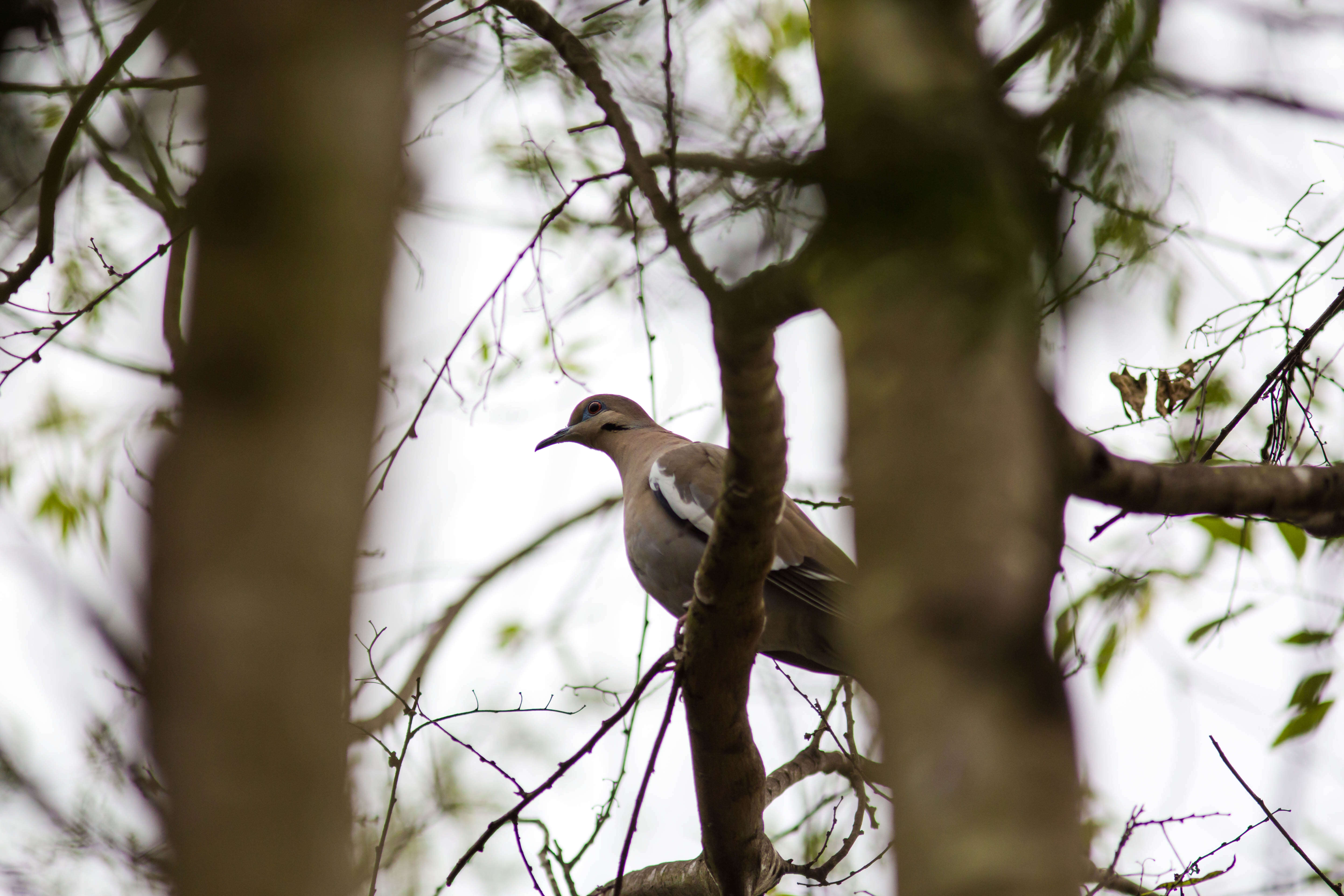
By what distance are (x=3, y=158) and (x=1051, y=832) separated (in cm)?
222

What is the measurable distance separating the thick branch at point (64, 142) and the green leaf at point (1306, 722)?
329 centimetres

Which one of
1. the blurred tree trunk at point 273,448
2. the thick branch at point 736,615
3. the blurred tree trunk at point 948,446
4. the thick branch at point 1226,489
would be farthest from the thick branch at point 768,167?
the thick branch at point 1226,489

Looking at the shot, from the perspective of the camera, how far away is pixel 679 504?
167 inches

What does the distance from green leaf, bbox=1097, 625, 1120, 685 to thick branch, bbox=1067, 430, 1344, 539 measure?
1.64 metres

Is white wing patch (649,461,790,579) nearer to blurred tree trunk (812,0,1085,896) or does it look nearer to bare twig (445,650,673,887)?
bare twig (445,650,673,887)

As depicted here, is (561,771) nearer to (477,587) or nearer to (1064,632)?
(1064,632)

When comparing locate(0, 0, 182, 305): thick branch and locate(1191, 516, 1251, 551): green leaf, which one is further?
locate(1191, 516, 1251, 551): green leaf

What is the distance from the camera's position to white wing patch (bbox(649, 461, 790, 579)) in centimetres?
407

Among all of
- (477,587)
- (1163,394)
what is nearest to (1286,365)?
(1163,394)

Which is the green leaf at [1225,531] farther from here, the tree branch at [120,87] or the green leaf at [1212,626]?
the tree branch at [120,87]

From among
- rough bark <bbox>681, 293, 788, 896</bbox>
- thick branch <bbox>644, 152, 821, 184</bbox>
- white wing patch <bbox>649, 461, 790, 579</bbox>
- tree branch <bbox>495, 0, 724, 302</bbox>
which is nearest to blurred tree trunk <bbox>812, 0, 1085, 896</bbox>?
thick branch <bbox>644, 152, 821, 184</bbox>

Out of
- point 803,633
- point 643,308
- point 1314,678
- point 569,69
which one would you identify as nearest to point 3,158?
point 569,69

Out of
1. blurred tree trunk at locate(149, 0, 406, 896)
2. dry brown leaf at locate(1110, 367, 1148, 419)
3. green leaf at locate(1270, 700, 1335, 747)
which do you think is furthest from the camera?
green leaf at locate(1270, 700, 1335, 747)

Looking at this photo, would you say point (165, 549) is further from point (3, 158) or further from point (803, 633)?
point (803, 633)
